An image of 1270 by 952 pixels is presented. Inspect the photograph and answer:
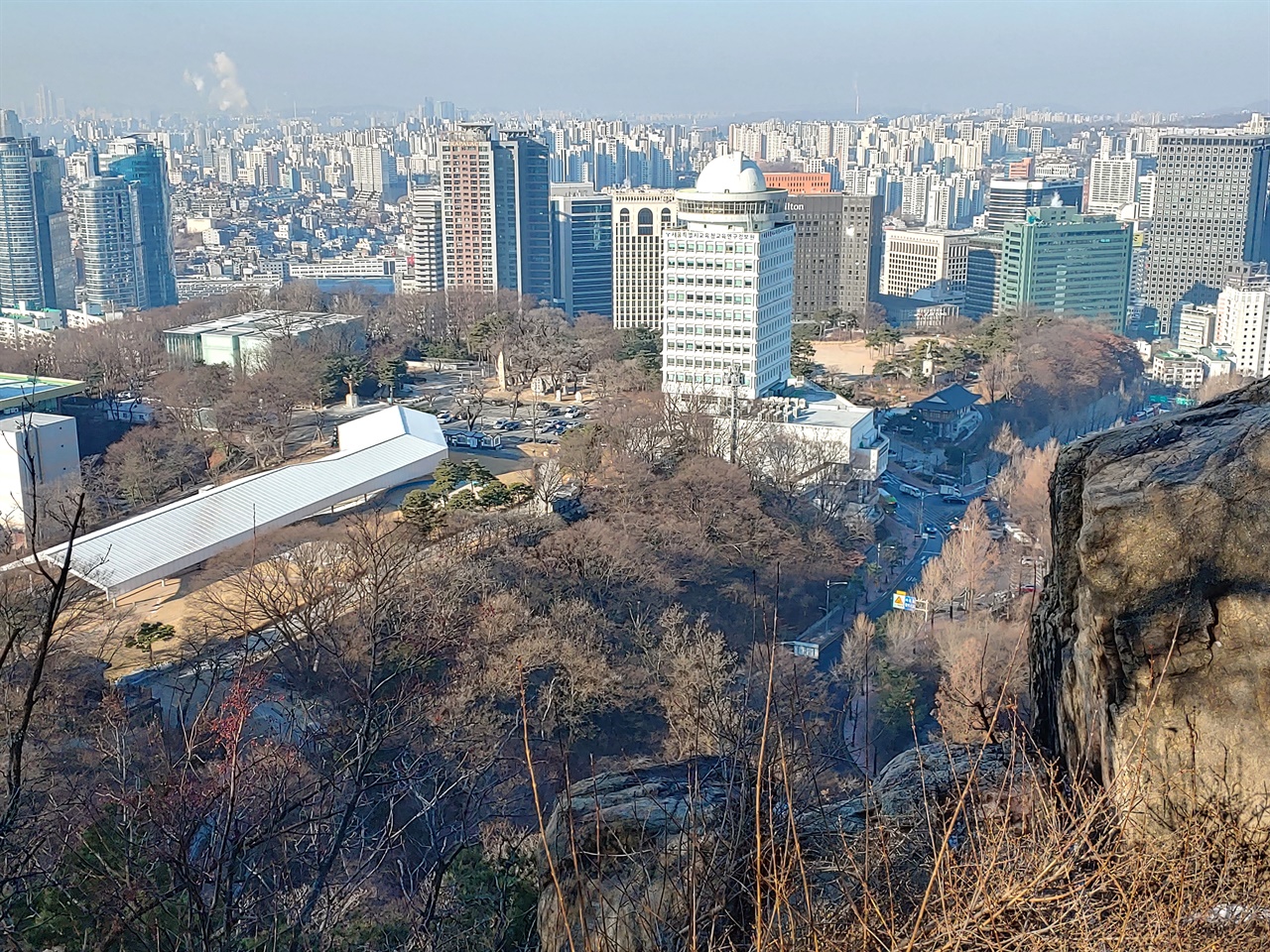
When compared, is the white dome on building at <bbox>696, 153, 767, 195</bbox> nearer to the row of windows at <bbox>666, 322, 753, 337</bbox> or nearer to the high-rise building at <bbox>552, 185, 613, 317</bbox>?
the row of windows at <bbox>666, 322, 753, 337</bbox>

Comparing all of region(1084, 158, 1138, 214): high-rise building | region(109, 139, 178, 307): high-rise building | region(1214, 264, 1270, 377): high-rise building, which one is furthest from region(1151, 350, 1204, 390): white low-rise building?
region(109, 139, 178, 307): high-rise building

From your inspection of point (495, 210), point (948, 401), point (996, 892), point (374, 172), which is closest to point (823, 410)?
point (948, 401)

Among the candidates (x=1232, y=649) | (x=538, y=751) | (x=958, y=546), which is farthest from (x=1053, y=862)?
(x=958, y=546)

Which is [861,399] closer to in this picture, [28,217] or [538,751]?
[538,751]

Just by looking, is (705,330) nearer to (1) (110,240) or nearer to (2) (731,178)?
(2) (731,178)

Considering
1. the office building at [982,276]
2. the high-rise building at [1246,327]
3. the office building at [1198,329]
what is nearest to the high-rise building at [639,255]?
the office building at [982,276]

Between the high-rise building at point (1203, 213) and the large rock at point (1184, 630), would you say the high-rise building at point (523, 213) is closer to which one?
the high-rise building at point (1203, 213)
